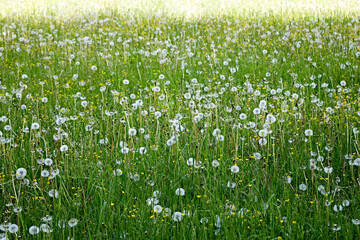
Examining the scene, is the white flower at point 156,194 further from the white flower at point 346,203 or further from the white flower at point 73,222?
the white flower at point 346,203

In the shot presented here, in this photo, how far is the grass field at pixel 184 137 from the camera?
2.27m

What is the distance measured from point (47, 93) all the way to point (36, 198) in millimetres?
2626

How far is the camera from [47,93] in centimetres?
478

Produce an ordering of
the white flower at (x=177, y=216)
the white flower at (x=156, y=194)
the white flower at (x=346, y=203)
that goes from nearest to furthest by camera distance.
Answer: the white flower at (x=177, y=216), the white flower at (x=346, y=203), the white flower at (x=156, y=194)

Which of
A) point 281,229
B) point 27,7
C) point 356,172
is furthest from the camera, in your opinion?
point 27,7

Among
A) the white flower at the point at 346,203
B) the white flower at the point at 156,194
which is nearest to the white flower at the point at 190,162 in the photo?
the white flower at the point at 156,194

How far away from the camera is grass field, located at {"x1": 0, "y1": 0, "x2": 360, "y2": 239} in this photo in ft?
7.46

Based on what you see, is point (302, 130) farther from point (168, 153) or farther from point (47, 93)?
point (47, 93)

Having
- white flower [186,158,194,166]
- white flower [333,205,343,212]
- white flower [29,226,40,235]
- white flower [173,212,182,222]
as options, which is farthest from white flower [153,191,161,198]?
white flower [333,205,343,212]

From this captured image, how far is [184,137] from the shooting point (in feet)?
11.3

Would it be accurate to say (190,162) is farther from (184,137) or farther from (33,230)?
(33,230)

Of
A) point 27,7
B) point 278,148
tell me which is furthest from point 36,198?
point 27,7

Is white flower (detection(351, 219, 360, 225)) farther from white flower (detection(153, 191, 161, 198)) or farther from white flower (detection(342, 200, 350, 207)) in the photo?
white flower (detection(153, 191, 161, 198))

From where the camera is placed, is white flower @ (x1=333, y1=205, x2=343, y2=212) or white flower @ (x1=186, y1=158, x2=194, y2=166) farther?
white flower @ (x1=186, y1=158, x2=194, y2=166)
